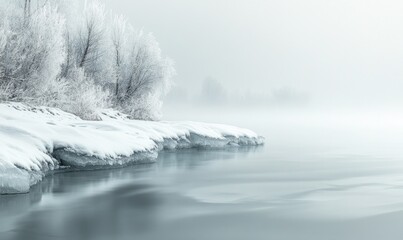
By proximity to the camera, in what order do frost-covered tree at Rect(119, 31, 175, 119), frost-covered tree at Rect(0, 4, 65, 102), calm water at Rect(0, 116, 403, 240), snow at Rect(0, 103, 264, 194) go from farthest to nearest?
frost-covered tree at Rect(119, 31, 175, 119) < frost-covered tree at Rect(0, 4, 65, 102) < snow at Rect(0, 103, 264, 194) < calm water at Rect(0, 116, 403, 240)

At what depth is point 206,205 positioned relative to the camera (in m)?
11.1

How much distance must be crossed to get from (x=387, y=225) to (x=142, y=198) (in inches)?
238

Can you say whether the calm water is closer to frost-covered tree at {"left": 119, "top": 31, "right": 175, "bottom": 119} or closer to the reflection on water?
the reflection on water

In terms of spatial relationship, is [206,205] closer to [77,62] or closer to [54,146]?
[54,146]

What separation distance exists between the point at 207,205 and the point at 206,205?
0.09 ft

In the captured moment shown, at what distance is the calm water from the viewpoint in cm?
851

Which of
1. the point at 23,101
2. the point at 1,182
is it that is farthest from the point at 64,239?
the point at 23,101

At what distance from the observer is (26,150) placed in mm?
12727

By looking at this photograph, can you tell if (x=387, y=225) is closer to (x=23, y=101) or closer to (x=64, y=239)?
(x=64, y=239)

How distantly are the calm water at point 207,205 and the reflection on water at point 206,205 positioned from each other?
0.8 inches

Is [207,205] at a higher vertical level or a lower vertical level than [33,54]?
lower

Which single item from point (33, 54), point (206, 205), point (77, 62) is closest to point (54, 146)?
point (206, 205)

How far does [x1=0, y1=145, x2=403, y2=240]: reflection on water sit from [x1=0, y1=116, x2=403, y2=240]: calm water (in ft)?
0.07

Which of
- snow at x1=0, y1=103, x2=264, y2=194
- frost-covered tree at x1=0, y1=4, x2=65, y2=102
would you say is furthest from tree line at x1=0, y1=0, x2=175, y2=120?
snow at x1=0, y1=103, x2=264, y2=194
